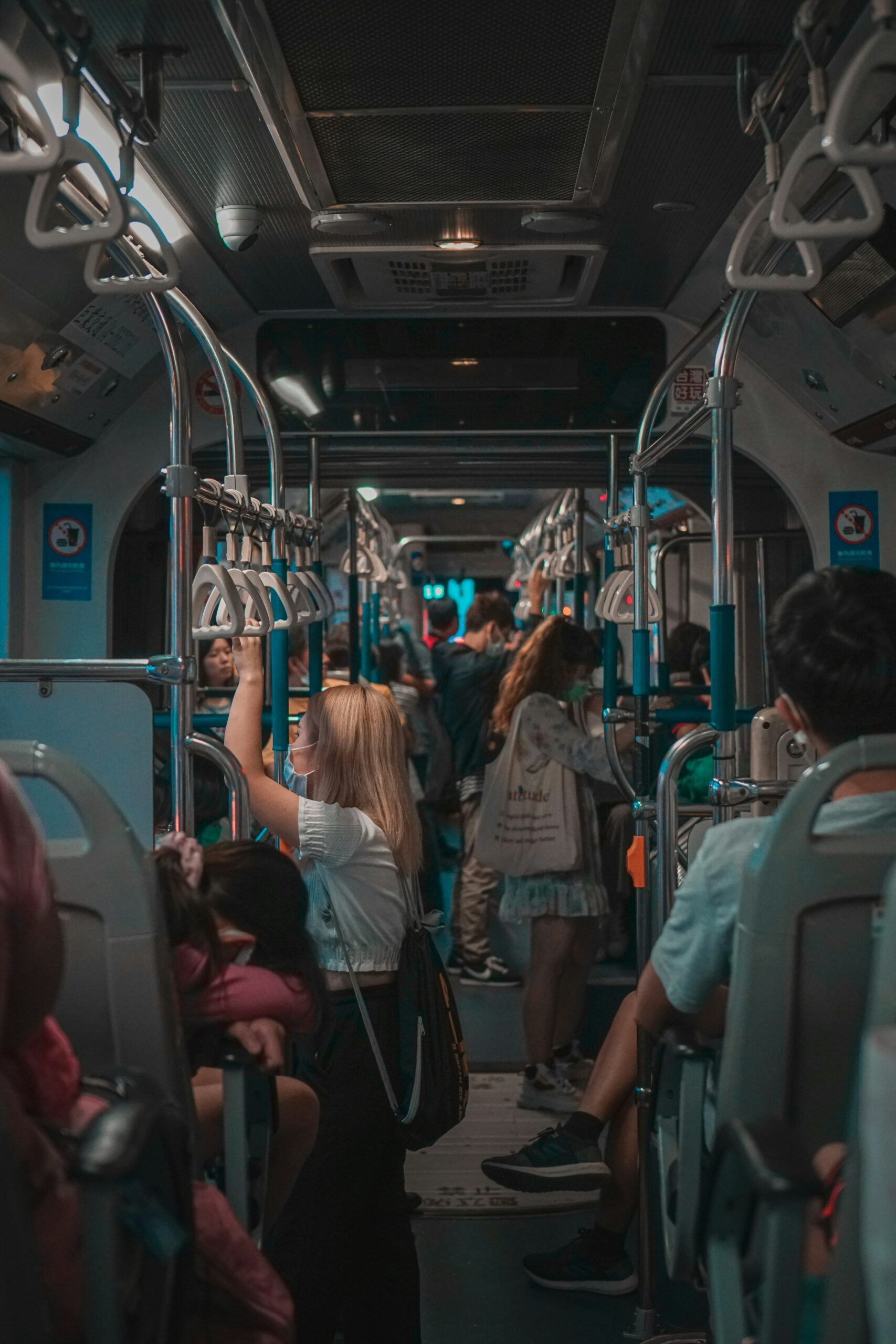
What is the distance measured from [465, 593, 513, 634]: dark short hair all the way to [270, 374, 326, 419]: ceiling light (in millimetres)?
2973

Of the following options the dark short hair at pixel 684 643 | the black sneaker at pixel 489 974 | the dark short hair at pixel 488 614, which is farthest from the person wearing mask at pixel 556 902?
the dark short hair at pixel 488 614

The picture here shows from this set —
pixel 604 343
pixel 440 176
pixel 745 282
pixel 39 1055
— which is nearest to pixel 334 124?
pixel 440 176

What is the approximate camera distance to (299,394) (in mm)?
5039

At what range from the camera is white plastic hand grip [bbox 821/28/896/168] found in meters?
1.74

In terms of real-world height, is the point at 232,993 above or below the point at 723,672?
below

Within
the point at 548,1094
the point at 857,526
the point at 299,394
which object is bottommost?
the point at 548,1094

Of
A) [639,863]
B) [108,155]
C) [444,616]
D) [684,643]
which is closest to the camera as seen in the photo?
[639,863]

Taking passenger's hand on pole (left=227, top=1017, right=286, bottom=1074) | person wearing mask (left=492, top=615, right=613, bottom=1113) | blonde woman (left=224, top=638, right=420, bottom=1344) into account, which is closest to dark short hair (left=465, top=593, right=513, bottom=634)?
person wearing mask (left=492, top=615, right=613, bottom=1113)

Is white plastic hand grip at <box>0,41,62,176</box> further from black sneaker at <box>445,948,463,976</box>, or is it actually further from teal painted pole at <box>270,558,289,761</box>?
black sneaker at <box>445,948,463,976</box>

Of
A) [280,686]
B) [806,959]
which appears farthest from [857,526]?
[806,959]

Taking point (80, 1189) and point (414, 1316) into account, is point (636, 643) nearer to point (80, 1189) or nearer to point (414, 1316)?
point (414, 1316)

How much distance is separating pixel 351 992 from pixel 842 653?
1.37 metres

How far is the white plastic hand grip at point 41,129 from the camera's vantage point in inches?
69.5

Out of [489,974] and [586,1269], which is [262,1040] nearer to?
[586,1269]
